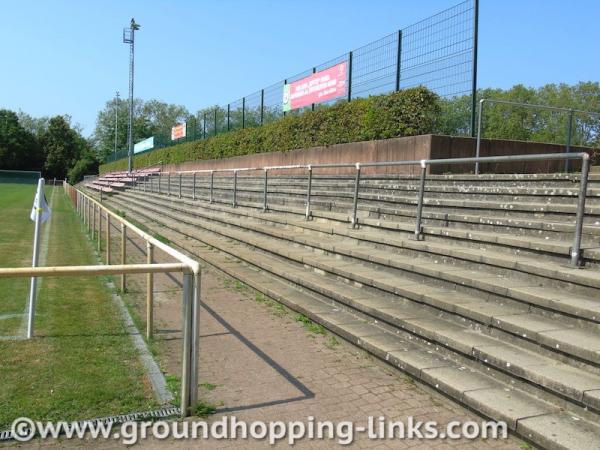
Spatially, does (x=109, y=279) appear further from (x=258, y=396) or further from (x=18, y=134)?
(x=18, y=134)

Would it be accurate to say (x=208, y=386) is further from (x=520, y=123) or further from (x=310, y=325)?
(x=520, y=123)

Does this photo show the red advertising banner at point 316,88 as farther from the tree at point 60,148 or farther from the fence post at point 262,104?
the tree at point 60,148

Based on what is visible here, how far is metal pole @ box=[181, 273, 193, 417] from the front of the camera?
3.47 metres

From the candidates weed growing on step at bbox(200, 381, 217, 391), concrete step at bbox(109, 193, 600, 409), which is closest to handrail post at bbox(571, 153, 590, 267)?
concrete step at bbox(109, 193, 600, 409)

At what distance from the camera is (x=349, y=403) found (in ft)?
12.3

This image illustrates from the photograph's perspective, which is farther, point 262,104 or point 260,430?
point 262,104

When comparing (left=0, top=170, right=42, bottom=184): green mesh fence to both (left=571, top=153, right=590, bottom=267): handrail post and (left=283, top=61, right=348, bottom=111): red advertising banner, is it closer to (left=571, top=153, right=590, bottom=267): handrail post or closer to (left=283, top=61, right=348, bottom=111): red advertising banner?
(left=283, top=61, right=348, bottom=111): red advertising banner

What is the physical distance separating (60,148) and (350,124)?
340ft

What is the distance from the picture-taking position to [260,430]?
335 cm

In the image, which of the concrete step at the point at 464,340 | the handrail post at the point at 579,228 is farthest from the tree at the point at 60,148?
the handrail post at the point at 579,228

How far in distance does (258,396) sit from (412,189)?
5.41 m

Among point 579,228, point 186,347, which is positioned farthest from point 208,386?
point 579,228

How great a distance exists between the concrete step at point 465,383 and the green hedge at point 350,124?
6009 mm

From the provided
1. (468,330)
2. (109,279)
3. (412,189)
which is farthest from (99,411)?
(412,189)
